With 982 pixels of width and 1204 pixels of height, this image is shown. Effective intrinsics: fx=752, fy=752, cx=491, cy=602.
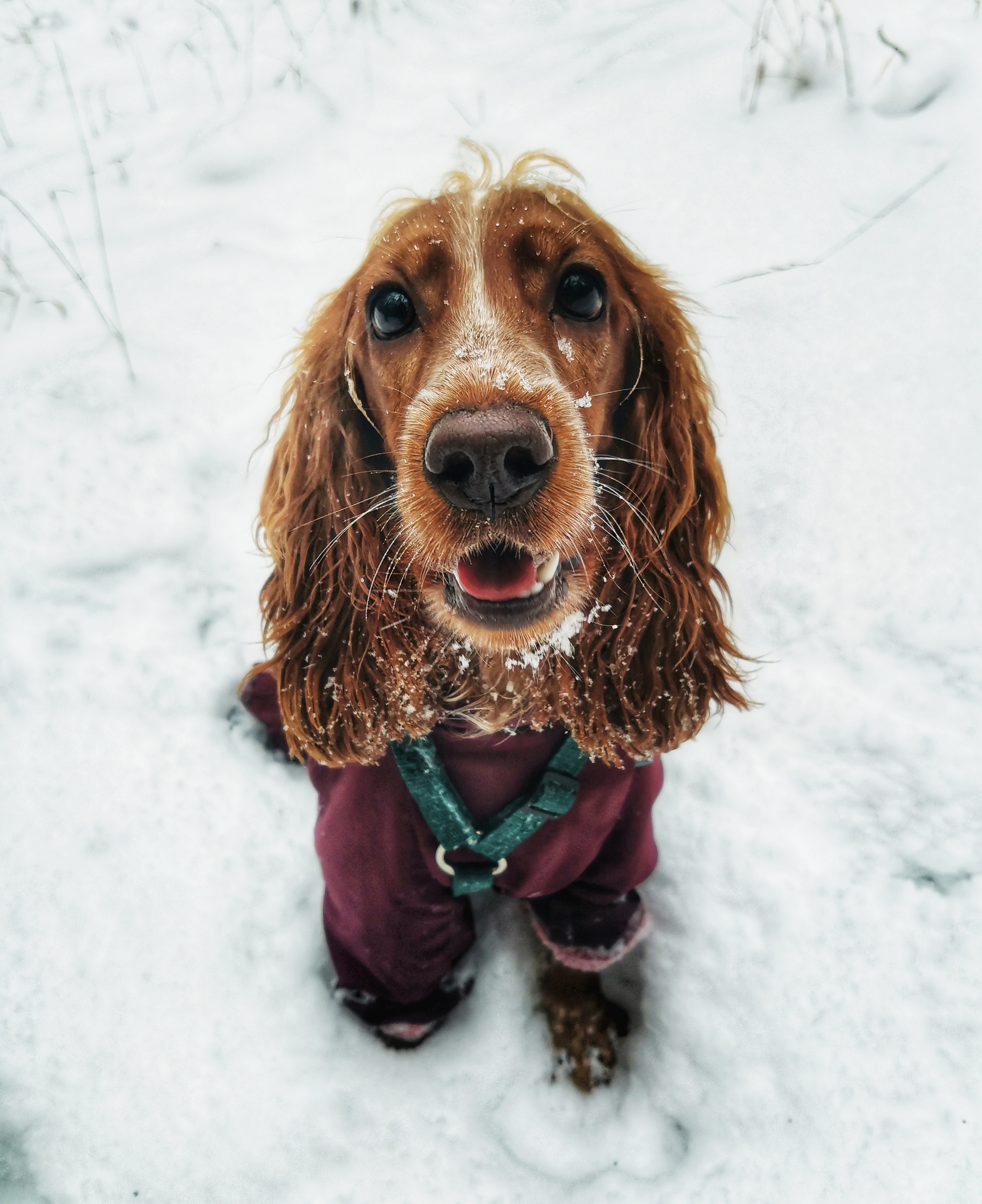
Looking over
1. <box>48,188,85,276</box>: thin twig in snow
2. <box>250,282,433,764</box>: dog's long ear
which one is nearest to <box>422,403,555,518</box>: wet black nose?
<box>250,282,433,764</box>: dog's long ear

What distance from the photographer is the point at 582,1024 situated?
5.84 ft

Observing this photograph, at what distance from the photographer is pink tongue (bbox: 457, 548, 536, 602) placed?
4.24 ft

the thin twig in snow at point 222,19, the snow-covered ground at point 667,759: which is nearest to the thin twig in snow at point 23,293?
the snow-covered ground at point 667,759

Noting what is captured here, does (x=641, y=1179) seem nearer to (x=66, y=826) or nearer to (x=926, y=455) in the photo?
(x=66, y=826)

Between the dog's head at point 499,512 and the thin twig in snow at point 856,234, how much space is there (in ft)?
3.71

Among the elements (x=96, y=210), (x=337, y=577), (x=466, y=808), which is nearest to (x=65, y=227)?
(x=96, y=210)

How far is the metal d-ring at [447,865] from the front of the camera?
1.46 m

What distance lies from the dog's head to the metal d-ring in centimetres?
23

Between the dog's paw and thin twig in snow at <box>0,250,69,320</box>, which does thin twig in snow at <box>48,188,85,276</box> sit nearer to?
thin twig in snow at <box>0,250,69,320</box>

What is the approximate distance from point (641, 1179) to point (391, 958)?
28.3 inches

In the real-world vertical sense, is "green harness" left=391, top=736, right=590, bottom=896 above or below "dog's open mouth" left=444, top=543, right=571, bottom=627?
below

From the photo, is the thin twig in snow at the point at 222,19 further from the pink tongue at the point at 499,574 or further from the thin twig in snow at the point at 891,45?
the pink tongue at the point at 499,574

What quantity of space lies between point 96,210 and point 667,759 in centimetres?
320

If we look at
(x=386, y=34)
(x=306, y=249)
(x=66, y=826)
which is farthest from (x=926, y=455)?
(x=386, y=34)
